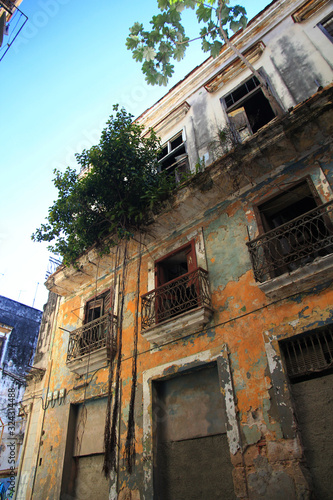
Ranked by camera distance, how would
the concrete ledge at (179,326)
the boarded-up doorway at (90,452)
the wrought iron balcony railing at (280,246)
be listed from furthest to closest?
the boarded-up doorway at (90,452)
the concrete ledge at (179,326)
the wrought iron balcony railing at (280,246)

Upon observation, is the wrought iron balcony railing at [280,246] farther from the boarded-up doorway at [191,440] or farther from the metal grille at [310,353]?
the boarded-up doorway at [191,440]

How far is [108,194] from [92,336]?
12.0 feet

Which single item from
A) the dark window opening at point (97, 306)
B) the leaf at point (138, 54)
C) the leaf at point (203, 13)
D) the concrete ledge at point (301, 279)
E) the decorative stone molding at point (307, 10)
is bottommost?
the concrete ledge at point (301, 279)

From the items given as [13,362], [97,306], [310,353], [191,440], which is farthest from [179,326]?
[13,362]

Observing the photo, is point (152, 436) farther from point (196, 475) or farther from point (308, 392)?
point (308, 392)

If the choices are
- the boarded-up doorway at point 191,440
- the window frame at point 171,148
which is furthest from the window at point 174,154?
the boarded-up doorway at point 191,440

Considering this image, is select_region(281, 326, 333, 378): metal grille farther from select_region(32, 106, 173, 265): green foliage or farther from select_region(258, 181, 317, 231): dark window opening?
select_region(32, 106, 173, 265): green foliage

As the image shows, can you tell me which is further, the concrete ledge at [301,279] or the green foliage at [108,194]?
the green foliage at [108,194]

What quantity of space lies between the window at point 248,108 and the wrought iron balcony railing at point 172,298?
3791 millimetres

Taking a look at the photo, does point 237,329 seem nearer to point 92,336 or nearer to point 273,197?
point 273,197

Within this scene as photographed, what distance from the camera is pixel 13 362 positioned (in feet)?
64.8

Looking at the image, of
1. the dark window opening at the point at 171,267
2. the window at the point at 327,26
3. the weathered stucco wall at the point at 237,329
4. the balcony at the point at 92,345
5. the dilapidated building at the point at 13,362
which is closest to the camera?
the weathered stucco wall at the point at 237,329

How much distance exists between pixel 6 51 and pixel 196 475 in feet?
34.5

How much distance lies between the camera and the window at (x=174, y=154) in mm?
8859
